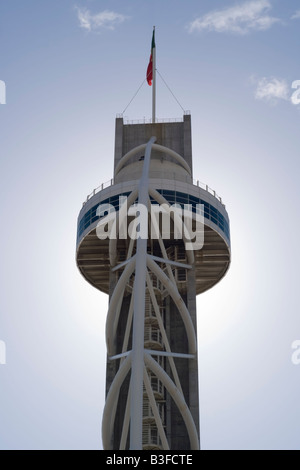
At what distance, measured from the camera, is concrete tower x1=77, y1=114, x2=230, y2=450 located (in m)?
46.4

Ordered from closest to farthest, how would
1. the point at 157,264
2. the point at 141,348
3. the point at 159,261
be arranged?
the point at 141,348 < the point at 159,261 < the point at 157,264

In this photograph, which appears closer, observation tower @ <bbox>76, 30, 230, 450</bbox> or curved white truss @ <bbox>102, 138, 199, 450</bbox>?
curved white truss @ <bbox>102, 138, 199, 450</bbox>

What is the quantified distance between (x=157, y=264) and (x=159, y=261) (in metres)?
5.58

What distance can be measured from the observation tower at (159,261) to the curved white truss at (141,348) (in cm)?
11

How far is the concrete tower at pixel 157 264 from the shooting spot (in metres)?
46.4

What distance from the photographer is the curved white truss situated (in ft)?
117

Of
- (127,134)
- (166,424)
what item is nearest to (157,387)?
(166,424)

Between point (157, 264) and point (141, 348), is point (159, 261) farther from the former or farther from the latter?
point (141, 348)

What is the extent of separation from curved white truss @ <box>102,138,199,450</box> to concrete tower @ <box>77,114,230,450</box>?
0.10 m

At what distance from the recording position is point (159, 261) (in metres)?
44.6

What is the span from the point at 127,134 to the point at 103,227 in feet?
42.9

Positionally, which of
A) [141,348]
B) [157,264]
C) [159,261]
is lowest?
[141,348]

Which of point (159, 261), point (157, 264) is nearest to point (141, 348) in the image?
point (159, 261)
